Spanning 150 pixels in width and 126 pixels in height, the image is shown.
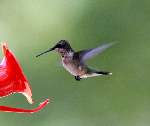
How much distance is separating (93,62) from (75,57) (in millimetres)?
2041

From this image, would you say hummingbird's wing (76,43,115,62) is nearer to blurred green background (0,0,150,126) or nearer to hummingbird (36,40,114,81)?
hummingbird (36,40,114,81)

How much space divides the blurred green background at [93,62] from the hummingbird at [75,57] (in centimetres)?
199

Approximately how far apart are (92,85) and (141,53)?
21.0 inches

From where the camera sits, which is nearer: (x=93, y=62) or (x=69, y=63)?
(x=69, y=63)

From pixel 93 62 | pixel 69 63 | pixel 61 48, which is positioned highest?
Result: pixel 61 48

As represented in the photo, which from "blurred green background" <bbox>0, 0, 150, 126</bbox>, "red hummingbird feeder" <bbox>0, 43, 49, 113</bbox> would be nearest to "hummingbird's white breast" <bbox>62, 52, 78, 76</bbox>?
"red hummingbird feeder" <bbox>0, 43, 49, 113</bbox>

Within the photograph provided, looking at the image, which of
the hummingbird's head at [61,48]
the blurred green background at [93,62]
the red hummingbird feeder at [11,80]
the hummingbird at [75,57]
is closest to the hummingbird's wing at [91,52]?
the hummingbird at [75,57]

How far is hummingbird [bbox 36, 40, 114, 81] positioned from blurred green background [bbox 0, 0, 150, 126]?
1.99 meters

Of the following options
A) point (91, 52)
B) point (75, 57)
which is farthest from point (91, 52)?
point (75, 57)

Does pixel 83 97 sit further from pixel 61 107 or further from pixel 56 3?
pixel 56 3

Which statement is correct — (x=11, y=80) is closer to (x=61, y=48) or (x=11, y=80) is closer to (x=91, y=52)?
(x=61, y=48)

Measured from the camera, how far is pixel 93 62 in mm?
4840

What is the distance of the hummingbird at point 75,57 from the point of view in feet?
8.57

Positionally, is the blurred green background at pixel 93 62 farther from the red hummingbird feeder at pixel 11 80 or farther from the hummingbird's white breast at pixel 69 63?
the red hummingbird feeder at pixel 11 80
